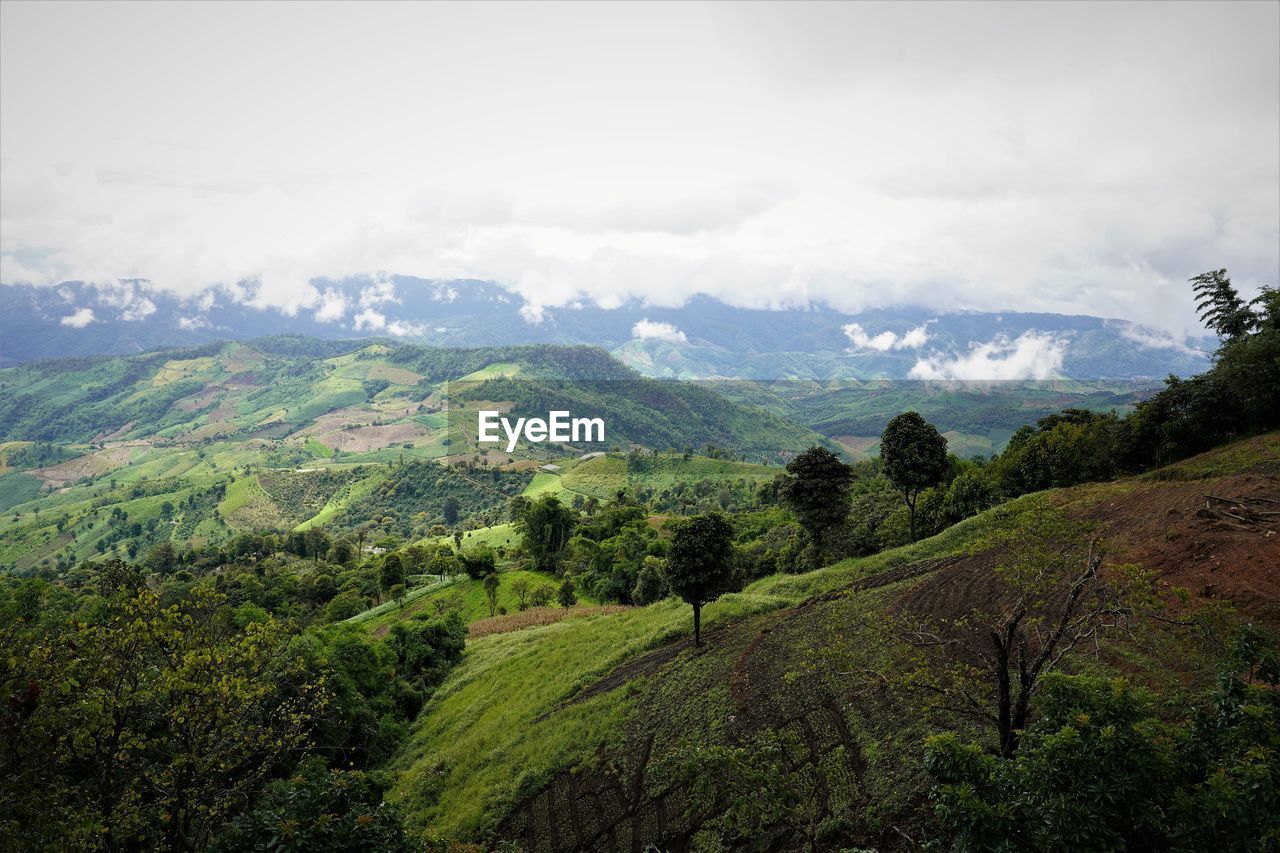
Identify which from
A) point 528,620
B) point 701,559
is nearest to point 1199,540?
point 701,559

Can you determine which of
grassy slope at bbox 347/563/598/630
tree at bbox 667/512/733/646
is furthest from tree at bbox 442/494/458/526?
tree at bbox 667/512/733/646

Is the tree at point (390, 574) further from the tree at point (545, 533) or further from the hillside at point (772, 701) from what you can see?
the hillside at point (772, 701)

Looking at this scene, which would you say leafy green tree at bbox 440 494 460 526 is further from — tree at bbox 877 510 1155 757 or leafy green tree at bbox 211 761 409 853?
leafy green tree at bbox 211 761 409 853

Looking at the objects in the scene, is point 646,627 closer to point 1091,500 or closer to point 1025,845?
point 1091,500

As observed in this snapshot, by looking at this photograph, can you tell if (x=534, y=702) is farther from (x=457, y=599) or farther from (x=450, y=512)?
(x=450, y=512)

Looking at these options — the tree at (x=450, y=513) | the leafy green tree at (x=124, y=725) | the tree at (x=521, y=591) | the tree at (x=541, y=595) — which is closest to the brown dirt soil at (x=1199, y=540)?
the leafy green tree at (x=124, y=725)
